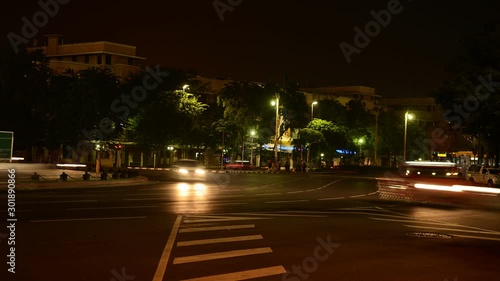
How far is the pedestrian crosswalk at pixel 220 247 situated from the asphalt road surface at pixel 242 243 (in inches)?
0.9

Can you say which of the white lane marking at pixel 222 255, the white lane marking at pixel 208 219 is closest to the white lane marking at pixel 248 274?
the white lane marking at pixel 222 255

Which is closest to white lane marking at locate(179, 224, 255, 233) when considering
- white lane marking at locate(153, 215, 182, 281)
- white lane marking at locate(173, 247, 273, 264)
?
white lane marking at locate(153, 215, 182, 281)

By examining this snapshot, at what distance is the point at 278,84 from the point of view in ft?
275

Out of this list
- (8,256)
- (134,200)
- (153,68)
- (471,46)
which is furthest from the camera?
(153,68)

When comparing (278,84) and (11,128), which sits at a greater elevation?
(278,84)

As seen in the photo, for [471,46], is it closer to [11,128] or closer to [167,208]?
[167,208]

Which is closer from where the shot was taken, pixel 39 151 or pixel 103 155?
pixel 39 151

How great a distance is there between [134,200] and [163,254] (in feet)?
45.0

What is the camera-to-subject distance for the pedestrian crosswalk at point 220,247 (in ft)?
35.5

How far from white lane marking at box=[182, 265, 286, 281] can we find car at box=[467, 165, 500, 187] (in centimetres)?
4222

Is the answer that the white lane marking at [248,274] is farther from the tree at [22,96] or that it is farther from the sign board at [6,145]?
the tree at [22,96]

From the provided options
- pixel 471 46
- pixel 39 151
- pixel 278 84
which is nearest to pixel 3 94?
pixel 39 151

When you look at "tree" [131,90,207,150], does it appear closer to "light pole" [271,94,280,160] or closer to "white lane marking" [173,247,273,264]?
"light pole" [271,94,280,160]

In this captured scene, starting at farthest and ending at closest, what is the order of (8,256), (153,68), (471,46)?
1. (153,68)
2. (471,46)
3. (8,256)
